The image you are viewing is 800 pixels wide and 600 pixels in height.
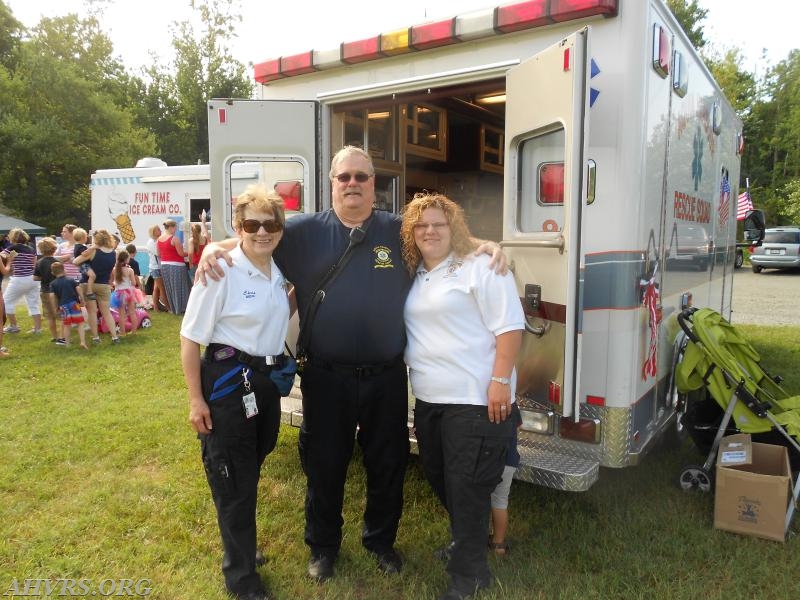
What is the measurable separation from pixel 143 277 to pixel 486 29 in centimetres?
1108

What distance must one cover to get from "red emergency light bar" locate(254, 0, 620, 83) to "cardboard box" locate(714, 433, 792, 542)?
241cm

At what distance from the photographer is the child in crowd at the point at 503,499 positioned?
2.77 metres

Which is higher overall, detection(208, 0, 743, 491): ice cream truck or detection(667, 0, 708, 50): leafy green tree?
detection(667, 0, 708, 50): leafy green tree

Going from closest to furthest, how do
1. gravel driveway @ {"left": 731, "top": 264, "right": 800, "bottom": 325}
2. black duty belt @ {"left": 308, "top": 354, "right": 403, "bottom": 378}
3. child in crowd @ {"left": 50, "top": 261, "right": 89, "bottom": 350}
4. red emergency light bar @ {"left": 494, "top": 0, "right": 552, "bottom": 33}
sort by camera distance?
black duty belt @ {"left": 308, "top": 354, "right": 403, "bottom": 378}
red emergency light bar @ {"left": 494, "top": 0, "right": 552, "bottom": 33}
child in crowd @ {"left": 50, "top": 261, "right": 89, "bottom": 350}
gravel driveway @ {"left": 731, "top": 264, "right": 800, "bottom": 325}

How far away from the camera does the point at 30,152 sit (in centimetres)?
2380

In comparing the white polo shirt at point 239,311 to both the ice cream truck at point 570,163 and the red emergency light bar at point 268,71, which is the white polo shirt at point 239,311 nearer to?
the ice cream truck at point 570,163

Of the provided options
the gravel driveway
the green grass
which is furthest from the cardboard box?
the gravel driveway

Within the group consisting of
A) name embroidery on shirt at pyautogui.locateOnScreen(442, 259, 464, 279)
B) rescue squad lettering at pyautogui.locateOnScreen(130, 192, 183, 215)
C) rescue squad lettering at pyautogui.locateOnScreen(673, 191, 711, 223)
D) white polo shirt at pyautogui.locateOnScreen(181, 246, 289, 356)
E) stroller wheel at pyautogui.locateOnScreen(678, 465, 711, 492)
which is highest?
rescue squad lettering at pyautogui.locateOnScreen(130, 192, 183, 215)

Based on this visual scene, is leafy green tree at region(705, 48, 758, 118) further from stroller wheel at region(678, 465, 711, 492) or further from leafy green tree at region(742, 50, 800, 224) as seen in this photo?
stroller wheel at region(678, 465, 711, 492)

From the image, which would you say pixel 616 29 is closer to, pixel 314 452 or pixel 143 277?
pixel 314 452

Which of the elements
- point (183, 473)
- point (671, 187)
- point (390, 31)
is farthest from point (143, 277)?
point (671, 187)

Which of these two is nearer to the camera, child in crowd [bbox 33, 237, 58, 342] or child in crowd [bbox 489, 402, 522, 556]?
child in crowd [bbox 489, 402, 522, 556]

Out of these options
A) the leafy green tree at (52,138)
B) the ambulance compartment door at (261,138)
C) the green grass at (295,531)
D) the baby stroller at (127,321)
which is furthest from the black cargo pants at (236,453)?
the leafy green tree at (52,138)

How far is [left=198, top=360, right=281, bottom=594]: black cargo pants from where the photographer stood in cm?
254
